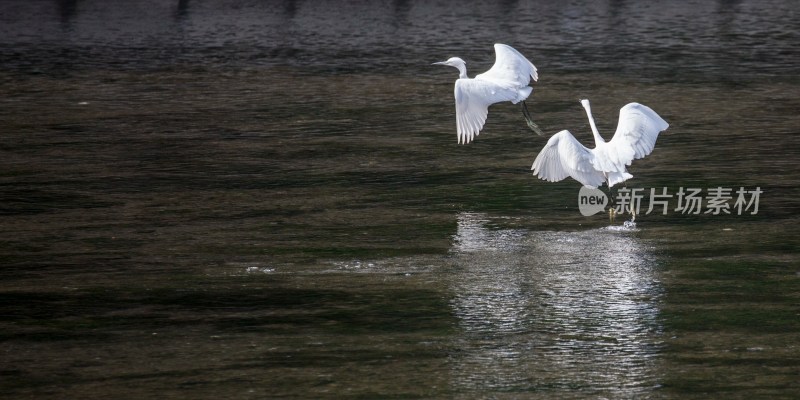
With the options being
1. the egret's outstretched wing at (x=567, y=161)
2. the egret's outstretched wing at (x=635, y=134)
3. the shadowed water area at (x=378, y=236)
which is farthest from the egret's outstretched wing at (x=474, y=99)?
the egret's outstretched wing at (x=635, y=134)

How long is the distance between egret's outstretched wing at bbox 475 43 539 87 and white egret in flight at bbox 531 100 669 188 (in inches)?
64.8

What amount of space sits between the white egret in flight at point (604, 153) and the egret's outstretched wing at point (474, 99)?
4.50 ft

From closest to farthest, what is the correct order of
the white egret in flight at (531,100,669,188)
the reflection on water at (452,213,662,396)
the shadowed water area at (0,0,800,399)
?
the reflection on water at (452,213,662,396) < the shadowed water area at (0,0,800,399) < the white egret in flight at (531,100,669,188)

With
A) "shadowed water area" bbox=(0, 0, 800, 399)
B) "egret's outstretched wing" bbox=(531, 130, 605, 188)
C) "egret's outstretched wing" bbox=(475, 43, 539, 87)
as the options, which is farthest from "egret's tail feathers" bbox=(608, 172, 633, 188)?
"egret's outstretched wing" bbox=(475, 43, 539, 87)

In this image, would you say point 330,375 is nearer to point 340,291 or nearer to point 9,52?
point 340,291

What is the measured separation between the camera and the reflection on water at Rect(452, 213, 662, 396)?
22.1 ft

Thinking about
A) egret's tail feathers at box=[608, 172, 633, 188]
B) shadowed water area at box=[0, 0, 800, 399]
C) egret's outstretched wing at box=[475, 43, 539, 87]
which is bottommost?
shadowed water area at box=[0, 0, 800, 399]

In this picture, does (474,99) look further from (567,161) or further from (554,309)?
(554,309)

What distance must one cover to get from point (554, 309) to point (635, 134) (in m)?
2.26

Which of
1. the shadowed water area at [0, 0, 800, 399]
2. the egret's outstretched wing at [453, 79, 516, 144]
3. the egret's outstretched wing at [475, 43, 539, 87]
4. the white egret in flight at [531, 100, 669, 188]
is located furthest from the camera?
the egret's outstretched wing at [475, 43, 539, 87]

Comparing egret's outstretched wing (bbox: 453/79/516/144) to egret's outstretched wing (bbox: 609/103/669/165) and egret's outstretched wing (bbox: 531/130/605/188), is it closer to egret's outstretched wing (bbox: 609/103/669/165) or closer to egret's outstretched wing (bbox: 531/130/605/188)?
egret's outstretched wing (bbox: 531/130/605/188)

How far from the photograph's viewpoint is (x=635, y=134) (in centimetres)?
964

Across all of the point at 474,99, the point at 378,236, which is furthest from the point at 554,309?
the point at 474,99

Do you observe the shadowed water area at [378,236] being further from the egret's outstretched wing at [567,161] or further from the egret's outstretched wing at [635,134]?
the egret's outstretched wing at [635,134]
